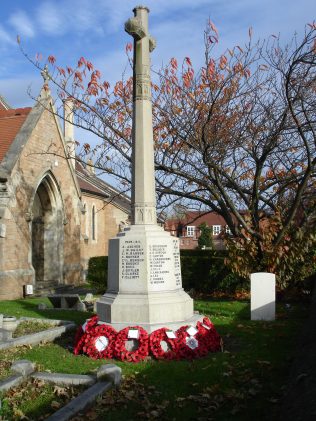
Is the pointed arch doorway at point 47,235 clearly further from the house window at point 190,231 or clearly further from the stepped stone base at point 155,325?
the house window at point 190,231

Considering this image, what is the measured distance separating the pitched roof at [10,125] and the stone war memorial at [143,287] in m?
11.7

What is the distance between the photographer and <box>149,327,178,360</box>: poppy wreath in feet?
22.0

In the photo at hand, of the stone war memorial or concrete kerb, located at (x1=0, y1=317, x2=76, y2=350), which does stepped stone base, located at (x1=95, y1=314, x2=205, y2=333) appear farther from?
concrete kerb, located at (x1=0, y1=317, x2=76, y2=350)

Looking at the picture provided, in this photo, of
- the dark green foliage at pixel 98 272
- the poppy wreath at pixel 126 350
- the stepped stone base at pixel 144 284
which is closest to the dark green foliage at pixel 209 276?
the dark green foliage at pixel 98 272

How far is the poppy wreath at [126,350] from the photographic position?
6672 millimetres

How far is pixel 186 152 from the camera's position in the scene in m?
14.9

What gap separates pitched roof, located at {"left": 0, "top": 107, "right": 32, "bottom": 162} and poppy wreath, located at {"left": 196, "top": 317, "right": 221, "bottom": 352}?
44.1 feet

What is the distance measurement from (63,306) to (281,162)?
838cm

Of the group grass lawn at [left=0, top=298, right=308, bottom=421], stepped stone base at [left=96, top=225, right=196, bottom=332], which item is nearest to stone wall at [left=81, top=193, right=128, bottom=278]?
stepped stone base at [left=96, top=225, right=196, bottom=332]

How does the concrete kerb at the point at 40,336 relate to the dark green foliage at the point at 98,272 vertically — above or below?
below

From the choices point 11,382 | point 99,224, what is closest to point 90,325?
point 11,382

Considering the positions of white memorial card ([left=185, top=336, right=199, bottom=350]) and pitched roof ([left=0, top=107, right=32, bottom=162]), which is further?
pitched roof ([left=0, top=107, right=32, bottom=162])

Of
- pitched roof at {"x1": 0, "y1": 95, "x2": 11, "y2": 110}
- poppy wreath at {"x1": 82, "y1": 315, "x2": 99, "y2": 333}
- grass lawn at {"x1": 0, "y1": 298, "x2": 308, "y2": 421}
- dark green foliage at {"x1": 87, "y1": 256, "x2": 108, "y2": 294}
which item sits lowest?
grass lawn at {"x1": 0, "y1": 298, "x2": 308, "y2": 421}

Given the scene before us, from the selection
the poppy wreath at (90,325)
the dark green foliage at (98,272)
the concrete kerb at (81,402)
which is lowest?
the concrete kerb at (81,402)
